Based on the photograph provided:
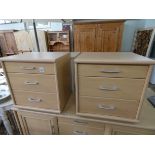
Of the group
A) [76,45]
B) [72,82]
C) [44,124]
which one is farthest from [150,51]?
[44,124]

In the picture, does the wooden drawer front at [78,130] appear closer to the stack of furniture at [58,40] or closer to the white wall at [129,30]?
the stack of furniture at [58,40]

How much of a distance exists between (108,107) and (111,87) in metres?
0.15

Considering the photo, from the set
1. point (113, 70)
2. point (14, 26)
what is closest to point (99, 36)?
point (113, 70)

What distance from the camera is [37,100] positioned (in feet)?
2.76

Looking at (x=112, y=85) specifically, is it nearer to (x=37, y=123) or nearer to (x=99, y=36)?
(x=37, y=123)

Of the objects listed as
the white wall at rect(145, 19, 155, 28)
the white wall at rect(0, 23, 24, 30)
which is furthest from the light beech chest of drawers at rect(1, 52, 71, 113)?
the white wall at rect(0, 23, 24, 30)

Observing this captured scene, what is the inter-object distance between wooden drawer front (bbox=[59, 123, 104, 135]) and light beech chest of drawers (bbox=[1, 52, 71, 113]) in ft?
0.57

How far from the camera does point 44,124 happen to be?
0.97m

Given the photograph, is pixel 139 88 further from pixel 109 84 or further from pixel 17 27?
pixel 17 27

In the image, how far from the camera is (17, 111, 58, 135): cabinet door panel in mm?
929

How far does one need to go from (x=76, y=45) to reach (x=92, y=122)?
1989 millimetres

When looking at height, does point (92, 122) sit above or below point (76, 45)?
below

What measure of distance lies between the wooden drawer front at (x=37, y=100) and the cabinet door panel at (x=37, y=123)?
0.34ft
